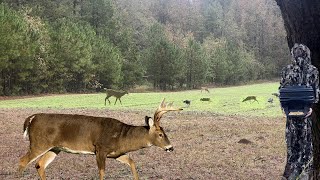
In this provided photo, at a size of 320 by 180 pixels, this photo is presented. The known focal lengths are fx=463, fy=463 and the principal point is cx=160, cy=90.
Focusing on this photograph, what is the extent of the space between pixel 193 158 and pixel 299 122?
6028mm

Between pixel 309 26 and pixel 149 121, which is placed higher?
pixel 309 26

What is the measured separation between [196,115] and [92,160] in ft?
42.1

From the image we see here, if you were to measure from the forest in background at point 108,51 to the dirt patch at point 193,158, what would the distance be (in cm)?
3266

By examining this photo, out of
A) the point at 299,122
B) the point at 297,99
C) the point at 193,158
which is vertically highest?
the point at 297,99

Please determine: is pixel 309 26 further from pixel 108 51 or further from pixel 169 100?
pixel 108 51

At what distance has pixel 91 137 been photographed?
726 centimetres

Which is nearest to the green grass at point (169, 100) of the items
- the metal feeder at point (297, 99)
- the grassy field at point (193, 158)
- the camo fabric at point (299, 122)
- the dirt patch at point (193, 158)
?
the dirt patch at point (193, 158)

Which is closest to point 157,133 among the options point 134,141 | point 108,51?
point 134,141

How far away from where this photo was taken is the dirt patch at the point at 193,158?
9375 millimetres

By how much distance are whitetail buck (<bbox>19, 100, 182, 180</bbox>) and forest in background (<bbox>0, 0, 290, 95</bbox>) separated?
129 feet

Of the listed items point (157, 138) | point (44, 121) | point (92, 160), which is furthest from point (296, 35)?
point (92, 160)

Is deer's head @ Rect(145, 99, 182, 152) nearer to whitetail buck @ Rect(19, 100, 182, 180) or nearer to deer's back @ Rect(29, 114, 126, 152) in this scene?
whitetail buck @ Rect(19, 100, 182, 180)

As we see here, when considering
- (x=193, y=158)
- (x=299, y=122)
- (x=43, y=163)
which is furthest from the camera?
(x=193, y=158)

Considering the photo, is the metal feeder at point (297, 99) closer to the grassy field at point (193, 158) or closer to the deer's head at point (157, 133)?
the deer's head at point (157, 133)
